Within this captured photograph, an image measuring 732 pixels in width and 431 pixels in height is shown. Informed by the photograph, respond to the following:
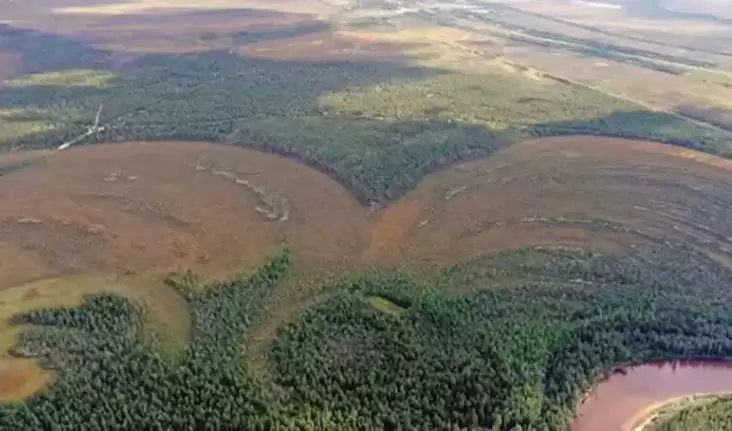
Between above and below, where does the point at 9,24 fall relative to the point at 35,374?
above

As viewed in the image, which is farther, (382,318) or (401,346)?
(382,318)

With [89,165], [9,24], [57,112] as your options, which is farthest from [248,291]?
[9,24]

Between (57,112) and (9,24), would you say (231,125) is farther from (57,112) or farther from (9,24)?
(9,24)

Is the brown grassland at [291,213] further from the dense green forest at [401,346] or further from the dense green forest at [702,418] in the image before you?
the dense green forest at [702,418]

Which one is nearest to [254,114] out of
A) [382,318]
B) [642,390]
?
[382,318]

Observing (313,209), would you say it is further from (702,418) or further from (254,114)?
(702,418)

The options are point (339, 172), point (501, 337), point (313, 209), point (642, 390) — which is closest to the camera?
point (642, 390)
